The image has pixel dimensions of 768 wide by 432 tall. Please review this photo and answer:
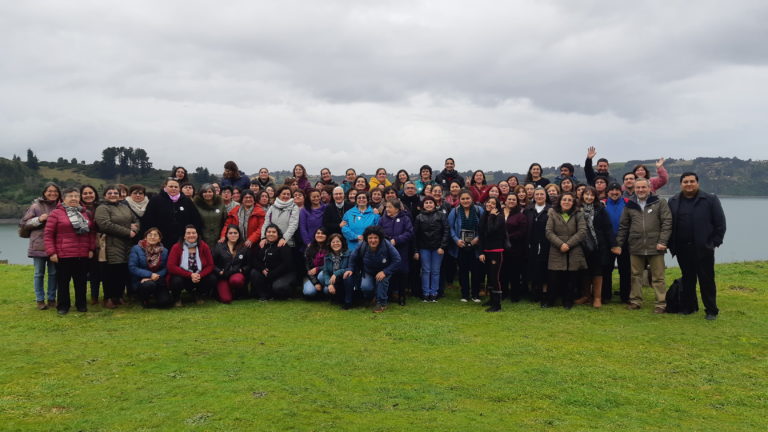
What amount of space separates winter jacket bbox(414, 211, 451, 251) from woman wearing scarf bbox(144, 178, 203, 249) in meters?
4.59

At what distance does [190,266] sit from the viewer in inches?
382

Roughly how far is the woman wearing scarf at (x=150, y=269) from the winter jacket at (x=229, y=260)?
100cm

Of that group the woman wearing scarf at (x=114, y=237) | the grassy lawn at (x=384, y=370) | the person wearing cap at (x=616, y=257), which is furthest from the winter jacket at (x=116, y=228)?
the person wearing cap at (x=616, y=257)

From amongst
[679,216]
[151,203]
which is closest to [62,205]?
[151,203]

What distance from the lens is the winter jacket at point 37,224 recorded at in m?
9.02

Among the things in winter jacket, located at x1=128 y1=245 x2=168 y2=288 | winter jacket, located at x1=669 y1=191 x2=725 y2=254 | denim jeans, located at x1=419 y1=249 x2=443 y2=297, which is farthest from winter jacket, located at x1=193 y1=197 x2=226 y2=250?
winter jacket, located at x1=669 y1=191 x2=725 y2=254

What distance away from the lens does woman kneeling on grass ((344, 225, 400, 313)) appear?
9555 millimetres

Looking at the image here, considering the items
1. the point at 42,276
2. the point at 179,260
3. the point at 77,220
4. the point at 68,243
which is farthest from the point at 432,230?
the point at 42,276

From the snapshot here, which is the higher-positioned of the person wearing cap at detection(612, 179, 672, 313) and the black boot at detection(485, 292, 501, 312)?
the person wearing cap at detection(612, 179, 672, 313)

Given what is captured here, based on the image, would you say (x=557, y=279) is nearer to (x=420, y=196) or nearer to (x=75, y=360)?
(x=420, y=196)

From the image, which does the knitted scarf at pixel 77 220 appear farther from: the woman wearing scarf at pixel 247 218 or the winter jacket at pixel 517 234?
the winter jacket at pixel 517 234

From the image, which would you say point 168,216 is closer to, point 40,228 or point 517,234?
point 40,228

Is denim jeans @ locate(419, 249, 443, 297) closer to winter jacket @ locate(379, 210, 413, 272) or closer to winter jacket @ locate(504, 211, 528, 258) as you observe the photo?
winter jacket @ locate(379, 210, 413, 272)

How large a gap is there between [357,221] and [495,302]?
308cm
